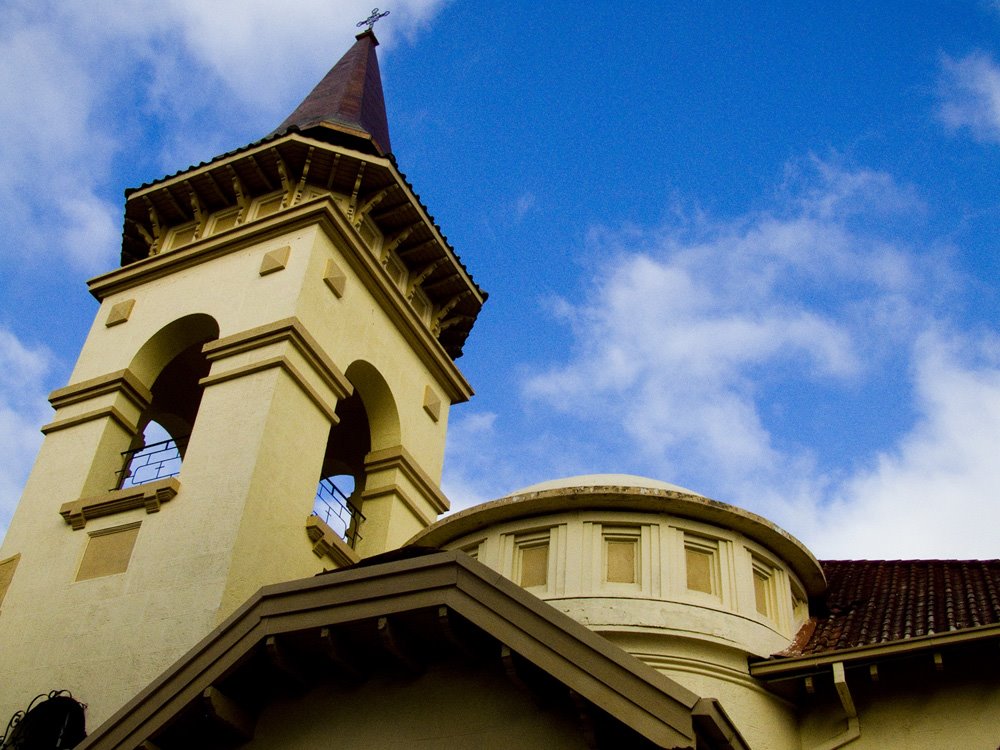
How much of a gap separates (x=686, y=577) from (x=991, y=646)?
12.2 ft

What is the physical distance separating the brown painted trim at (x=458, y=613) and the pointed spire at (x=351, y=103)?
45.2 feet

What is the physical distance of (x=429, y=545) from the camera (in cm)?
1628

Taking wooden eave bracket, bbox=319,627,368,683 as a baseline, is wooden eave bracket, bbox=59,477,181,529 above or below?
above

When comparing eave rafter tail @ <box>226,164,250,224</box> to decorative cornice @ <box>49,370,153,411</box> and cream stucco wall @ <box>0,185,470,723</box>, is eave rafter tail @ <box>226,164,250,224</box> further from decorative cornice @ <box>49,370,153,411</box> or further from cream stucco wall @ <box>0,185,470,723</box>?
decorative cornice @ <box>49,370,153,411</box>

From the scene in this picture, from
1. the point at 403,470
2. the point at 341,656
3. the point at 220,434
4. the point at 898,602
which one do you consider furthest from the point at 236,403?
the point at 898,602

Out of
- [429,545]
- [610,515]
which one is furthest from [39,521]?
[610,515]

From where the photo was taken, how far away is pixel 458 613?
393 inches

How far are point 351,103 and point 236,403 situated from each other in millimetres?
11009

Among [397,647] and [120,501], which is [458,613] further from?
[120,501]

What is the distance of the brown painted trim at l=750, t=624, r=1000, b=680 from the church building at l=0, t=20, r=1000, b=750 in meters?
0.02

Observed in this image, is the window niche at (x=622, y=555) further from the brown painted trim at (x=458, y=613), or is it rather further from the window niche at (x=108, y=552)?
the window niche at (x=108, y=552)

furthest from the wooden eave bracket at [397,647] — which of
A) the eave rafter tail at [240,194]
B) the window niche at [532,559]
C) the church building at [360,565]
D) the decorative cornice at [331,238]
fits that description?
the eave rafter tail at [240,194]

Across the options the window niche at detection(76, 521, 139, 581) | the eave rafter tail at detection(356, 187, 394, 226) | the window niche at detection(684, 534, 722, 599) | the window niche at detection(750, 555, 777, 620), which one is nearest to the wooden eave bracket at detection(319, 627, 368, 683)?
the window niche at detection(684, 534, 722, 599)

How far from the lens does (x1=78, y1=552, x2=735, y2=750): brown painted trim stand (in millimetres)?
8906
